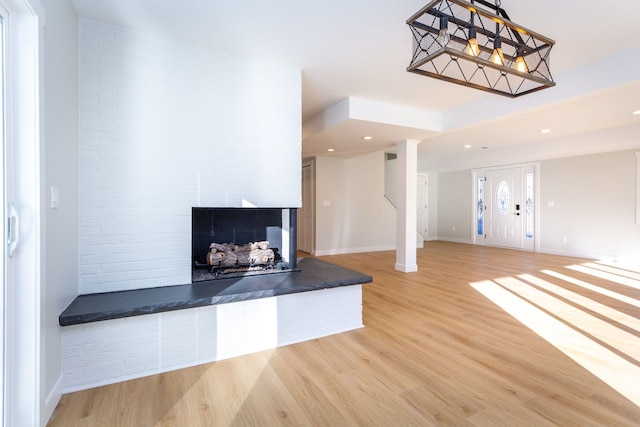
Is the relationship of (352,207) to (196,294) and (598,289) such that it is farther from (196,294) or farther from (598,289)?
(196,294)

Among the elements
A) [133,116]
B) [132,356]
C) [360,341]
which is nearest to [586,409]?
[360,341]

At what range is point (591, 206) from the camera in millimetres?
6387

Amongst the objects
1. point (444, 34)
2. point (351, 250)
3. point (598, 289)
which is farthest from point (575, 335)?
point (351, 250)

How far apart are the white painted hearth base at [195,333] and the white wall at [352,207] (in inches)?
174

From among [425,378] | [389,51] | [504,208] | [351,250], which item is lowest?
[425,378]

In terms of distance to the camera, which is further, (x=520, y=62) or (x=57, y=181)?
(x=520, y=62)

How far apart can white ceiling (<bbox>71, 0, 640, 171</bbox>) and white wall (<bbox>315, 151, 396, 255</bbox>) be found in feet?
7.89

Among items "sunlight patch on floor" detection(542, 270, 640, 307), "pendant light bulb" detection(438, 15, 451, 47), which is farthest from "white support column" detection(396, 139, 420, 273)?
"pendant light bulb" detection(438, 15, 451, 47)

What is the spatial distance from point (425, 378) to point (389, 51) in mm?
2536

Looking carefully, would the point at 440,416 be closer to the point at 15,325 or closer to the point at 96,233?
the point at 15,325

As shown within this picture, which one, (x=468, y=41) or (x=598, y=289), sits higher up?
(x=468, y=41)

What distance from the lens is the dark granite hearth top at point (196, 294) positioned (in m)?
1.89

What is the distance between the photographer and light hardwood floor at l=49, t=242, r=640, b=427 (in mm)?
1608

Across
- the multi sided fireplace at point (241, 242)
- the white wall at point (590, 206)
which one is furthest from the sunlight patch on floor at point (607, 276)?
the multi sided fireplace at point (241, 242)
